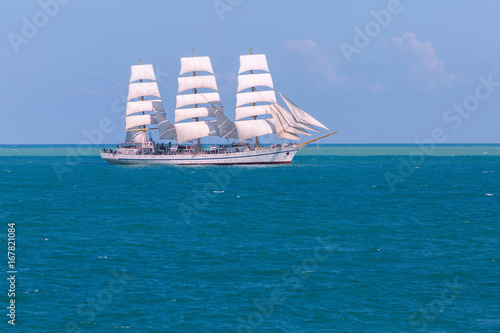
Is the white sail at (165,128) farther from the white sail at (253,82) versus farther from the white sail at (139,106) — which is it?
the white sail at (253,82)

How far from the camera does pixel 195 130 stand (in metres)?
122

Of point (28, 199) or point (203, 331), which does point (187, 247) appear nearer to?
point (203, 331)

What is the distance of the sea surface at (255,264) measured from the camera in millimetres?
24969

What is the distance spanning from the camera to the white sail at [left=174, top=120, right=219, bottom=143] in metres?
122

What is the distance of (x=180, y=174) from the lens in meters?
99.8


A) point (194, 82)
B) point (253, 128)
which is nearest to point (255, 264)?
point (253, 128)

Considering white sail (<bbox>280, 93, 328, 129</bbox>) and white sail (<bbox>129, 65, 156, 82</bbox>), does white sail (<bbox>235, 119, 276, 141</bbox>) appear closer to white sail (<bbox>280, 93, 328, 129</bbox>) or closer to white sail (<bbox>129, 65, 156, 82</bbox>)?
white sail (<bbox>280, 93, 328, 129</bbox>)

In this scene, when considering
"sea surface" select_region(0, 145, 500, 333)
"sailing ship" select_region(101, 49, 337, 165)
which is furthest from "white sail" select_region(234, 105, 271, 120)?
"sea surface" select_region(0, 145, 500, 333)

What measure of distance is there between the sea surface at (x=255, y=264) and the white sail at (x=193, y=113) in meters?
59.6

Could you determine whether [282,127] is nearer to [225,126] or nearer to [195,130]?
[225,126]

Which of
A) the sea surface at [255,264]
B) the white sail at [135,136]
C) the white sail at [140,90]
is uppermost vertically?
the white sail at [140,90]

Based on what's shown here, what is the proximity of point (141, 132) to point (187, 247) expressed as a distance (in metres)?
96.1

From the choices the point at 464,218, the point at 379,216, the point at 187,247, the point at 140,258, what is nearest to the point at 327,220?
the point at 379,216

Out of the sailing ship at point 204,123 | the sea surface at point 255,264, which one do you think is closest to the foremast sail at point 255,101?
the sailing ship at point 204,123
